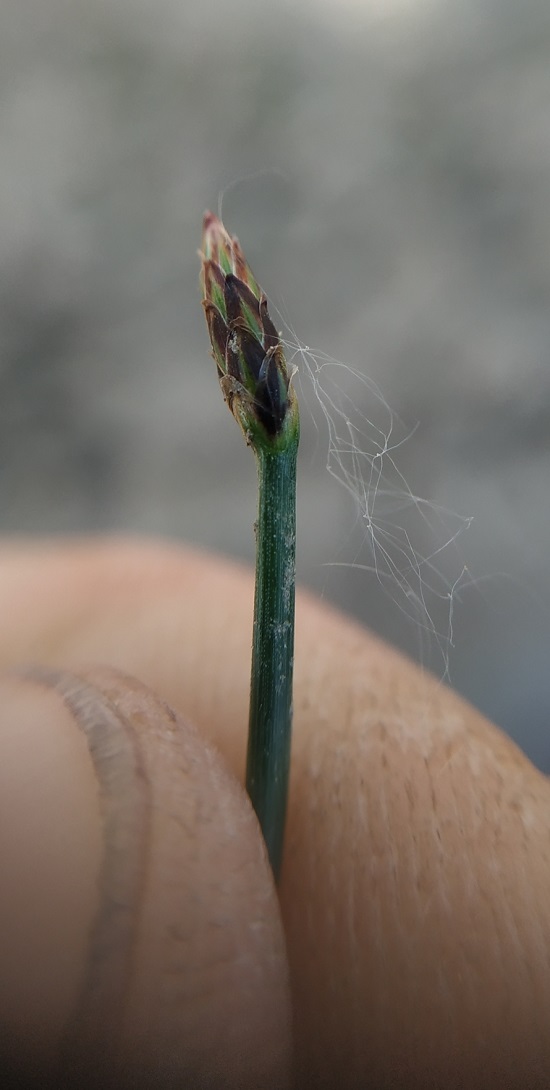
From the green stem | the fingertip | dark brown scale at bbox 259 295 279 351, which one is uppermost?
dark brown scale at bbox 259 295 279 351

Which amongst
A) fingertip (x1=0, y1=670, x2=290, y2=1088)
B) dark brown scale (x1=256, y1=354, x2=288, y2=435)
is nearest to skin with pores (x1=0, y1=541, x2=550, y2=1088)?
fingertip (x1=0, y1=670, x2=290, y2=1088)

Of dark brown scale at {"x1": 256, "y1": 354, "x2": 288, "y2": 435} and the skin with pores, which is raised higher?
dark brown scale at {"x1": 256, "y1": 354, "x2": 288, "y2": 435}

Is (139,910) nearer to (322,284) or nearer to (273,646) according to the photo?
(273,646)

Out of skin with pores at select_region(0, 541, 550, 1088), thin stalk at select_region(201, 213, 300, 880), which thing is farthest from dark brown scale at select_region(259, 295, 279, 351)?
skin with pores at select_region(0, 541, 550, 1088)

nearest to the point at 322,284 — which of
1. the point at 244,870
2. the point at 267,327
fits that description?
the point at 267,327

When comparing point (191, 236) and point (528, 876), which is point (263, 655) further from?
point (191, 236)

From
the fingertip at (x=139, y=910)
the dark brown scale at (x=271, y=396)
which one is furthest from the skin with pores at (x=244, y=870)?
the dark brown scale at (x=271, y=396)

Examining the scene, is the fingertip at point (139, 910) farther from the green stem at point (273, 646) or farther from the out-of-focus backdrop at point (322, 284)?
the out-of-focus backdrop at point (322, 284)

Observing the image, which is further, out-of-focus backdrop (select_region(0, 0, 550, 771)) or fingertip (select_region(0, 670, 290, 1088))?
out-of-focus backdrop (select_region(0, 0, 550, 771))

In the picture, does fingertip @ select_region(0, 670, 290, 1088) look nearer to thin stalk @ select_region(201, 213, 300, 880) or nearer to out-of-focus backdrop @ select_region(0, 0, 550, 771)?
thin stalk @ select_region(201, 213, 300, 880)
